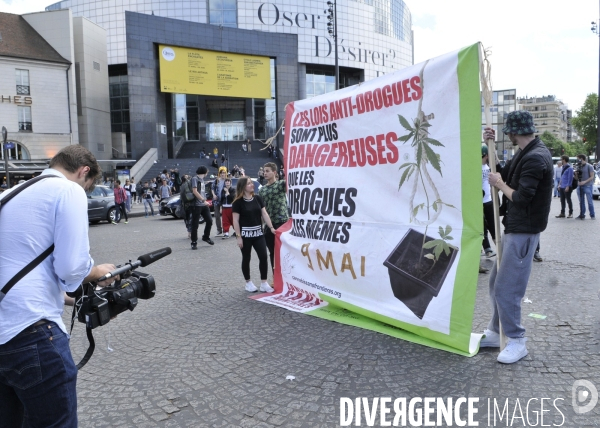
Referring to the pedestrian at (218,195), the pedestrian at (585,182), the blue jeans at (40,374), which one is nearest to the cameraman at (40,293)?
the blue jeans at (40,374)

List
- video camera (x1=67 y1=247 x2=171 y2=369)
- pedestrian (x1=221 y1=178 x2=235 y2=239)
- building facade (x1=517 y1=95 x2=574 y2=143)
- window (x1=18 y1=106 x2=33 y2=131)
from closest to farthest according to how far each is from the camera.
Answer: video camera (x1=67 y1=247 x2=171 y2=369), pedestrian (x1=221 y1=178 x2=235 y2=239), window (x1=18 y1=106 x2=33 y2=131), building facade (x1=517 y1=95 x2=574 y2=143)

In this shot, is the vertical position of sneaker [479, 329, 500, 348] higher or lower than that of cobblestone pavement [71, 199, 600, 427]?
higher

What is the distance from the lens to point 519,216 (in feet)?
12.4

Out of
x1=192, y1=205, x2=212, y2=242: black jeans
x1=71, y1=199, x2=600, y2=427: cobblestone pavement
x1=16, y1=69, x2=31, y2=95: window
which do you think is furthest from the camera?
x1=16, y1=69, x2=31, y2=95: window

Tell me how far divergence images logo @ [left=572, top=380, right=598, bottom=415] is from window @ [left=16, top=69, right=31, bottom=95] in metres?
45.9

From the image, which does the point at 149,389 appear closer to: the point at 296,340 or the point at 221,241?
the point at 296,340

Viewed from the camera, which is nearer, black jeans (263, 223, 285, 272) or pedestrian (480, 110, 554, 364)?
pedestrian (480, 110, 554, 364)

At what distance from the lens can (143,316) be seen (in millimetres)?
5656

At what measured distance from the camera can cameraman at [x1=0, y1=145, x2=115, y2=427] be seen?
1.99m

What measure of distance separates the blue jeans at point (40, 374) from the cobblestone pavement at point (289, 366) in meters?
1.22

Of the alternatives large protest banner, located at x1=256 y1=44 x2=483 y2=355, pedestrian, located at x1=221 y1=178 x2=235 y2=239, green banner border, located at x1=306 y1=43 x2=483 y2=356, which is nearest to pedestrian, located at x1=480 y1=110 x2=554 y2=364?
green banner border, located at x1=306 y1=43 x2=483 y2=356

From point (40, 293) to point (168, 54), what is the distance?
154 feet

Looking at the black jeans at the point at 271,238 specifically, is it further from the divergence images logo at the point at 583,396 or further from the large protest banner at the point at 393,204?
the divergence images logo at the point at 583,396

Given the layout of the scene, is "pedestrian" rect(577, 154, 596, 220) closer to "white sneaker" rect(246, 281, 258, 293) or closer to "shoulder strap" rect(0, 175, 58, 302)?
"white sneaker" rect(246, 281, 258, 293)
